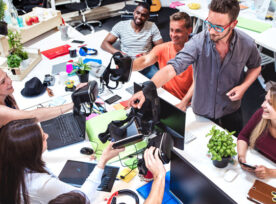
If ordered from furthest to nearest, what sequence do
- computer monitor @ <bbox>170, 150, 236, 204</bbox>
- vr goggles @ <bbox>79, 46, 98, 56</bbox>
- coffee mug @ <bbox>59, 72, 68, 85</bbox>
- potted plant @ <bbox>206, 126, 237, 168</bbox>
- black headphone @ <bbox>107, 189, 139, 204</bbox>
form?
vr goggles @ <bbox>79, 46, 98, 56</bbox>
coffee mug @ <bbox>59, 72, 68, 85</bbox>
potted plant @ <bbox>206, 126, 237, 168</bbox>
black headphone @ <bbox>107, 189, 139, 204</bbox>
computer monitor @ <bbox>170, 150, 236, 204</bbox>

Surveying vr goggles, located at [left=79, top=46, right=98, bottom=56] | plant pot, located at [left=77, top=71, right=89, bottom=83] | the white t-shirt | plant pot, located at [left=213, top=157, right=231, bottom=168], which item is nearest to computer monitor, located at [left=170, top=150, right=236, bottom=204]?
plant pot, located at [left=213, top=157, right=231, bottom=168]

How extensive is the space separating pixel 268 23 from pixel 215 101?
93.2 inches

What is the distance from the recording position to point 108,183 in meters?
1.54

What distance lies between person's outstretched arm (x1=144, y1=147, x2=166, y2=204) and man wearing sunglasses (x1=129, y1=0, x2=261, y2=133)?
0.42m

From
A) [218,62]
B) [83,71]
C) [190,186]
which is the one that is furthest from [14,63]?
[190,186]

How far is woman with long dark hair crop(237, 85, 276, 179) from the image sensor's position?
1610 mm

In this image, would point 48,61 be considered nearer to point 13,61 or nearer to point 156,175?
point 13,61

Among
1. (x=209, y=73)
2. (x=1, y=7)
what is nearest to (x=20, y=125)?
(x=209, y=73)

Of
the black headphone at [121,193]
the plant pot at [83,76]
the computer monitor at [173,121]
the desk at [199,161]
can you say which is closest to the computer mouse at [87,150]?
the desk at [199,161]

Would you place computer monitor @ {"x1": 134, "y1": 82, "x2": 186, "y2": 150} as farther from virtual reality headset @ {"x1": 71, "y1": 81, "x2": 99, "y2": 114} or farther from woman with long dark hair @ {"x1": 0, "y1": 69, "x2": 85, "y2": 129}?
woman with long dark hair @ {"x1": 0, "y1": 69, "x2": 85, "y2": 129}

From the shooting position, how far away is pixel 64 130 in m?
1.94

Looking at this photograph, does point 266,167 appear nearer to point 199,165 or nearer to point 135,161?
point 199,165

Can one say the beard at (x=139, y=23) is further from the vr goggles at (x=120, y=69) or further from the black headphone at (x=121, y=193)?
the black headphone at (x=121, y=193)

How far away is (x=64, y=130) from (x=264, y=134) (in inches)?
54.5
